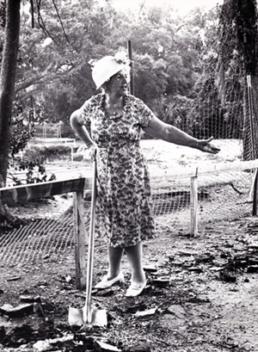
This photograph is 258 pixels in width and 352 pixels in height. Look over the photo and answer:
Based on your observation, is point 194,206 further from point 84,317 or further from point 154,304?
point 84,317

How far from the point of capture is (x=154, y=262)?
479 cm

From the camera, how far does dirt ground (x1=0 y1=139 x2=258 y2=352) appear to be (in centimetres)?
295

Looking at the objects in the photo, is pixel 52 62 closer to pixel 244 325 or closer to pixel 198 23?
pixel 198 23

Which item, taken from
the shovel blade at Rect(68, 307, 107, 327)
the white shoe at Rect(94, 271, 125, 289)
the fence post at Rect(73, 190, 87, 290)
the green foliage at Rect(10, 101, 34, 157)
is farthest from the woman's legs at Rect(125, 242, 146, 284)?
the green foliage at Rect(10, 101, 34, 157)

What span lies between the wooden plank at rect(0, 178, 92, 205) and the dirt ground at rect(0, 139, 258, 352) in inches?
31.0

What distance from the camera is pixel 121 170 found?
11.8ft

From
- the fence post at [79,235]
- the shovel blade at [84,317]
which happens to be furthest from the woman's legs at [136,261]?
the shovel blade at [84,317]

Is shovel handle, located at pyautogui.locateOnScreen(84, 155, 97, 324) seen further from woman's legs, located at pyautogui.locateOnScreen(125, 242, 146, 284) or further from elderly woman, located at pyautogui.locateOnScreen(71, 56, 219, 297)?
woman's legs, located at pyautogui.locateOnScreen(125, 242, 146, 284)

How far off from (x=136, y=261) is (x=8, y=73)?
4.32m

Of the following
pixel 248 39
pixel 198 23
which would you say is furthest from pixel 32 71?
pixel 248 39

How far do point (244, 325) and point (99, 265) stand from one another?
1.86m

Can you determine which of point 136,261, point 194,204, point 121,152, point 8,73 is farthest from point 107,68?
point 8,73

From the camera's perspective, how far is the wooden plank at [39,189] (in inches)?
129

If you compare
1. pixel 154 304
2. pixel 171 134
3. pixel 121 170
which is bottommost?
pixel 154 304
